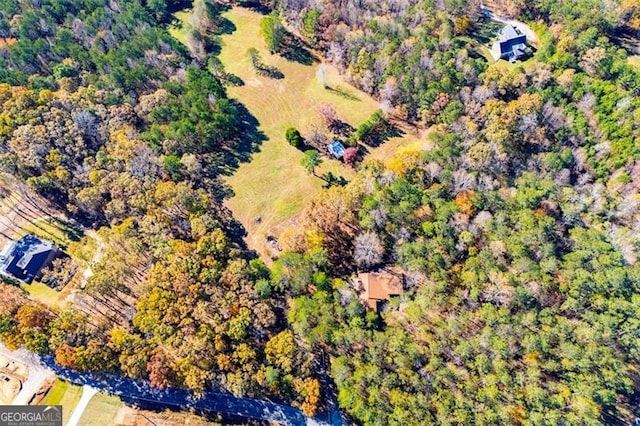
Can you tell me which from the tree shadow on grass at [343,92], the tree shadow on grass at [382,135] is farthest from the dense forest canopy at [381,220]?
the tree shadow on grass at [382,135]

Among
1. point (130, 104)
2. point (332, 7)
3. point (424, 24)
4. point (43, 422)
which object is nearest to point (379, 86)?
point (424, 24)

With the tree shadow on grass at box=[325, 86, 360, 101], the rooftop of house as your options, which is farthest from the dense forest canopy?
the rooftop of house

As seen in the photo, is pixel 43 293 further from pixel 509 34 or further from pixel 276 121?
pixel 509 34

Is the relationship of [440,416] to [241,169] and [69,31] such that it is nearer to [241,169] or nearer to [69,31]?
[241,169]

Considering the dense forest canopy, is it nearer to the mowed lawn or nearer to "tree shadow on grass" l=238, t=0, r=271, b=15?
the mowed lawn

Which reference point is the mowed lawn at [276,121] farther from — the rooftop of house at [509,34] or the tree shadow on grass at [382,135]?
the rooftop of house at [509,34]

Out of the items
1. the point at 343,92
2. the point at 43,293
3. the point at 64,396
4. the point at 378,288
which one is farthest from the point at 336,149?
→ the point at 64,396
